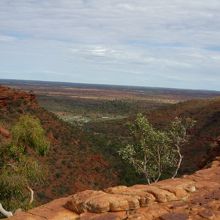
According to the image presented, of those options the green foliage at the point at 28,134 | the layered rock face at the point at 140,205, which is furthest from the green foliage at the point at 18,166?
the layered rock face at the point at 140,205

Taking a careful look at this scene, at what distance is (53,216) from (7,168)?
719 centimetres

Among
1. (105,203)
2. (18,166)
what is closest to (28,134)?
(18,166)

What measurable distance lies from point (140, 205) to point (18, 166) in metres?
8.05

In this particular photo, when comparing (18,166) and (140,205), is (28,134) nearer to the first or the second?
Answer: (18,166)

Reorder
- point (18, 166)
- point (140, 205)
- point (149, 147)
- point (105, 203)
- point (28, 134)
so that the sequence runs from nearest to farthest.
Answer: point (105, 203)
point (140, 205)
point (18, 166)
point (28, 134)
point (149, 147)

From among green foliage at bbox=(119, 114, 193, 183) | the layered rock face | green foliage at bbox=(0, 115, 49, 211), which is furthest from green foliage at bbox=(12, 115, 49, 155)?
green foliage at bbox=(119, 114, 193, 183)

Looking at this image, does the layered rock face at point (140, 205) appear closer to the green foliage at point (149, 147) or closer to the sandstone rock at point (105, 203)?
the sandstone rock at point (105, 203)

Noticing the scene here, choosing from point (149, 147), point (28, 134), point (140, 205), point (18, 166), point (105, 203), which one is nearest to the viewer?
point (105, 203)

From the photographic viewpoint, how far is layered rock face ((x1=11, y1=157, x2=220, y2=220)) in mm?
13297

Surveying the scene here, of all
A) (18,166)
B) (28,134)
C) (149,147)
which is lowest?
(149,147)

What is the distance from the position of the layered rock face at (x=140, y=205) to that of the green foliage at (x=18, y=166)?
5204 mm

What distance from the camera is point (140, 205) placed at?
1393 cm

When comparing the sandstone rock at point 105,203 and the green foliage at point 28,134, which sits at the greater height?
the green foliage at point 28,134

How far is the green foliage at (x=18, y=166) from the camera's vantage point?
65.0 feet
